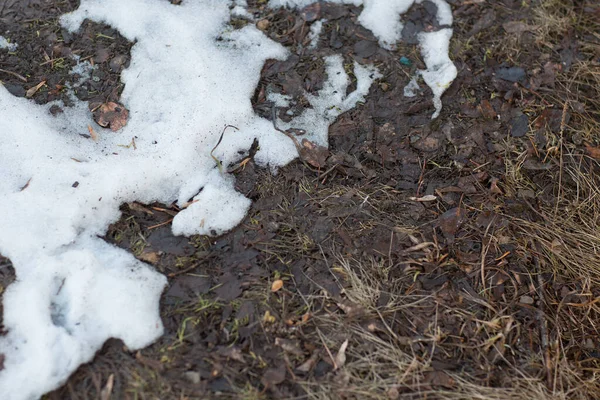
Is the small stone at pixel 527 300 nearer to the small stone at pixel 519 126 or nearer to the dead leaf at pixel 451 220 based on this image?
the dead leaf at pixel 451 220

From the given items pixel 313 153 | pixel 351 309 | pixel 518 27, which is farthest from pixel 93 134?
pixel 518 27

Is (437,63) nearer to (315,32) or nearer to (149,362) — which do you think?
(315,32)

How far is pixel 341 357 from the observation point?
1.98 m

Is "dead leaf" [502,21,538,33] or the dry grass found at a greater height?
"dead leaf" [502,21,538,33]

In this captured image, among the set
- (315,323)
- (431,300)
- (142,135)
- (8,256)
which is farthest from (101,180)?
(431,300)

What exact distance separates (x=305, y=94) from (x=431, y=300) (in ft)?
4.00

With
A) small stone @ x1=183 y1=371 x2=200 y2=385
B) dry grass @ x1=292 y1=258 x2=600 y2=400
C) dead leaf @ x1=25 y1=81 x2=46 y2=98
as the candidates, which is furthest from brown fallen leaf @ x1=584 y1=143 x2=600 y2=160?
dead leaf @ x1=25 y1=81 x2=46 y2=98

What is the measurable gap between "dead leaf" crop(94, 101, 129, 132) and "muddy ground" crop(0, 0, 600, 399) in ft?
0.22

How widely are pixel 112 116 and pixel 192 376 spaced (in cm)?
132

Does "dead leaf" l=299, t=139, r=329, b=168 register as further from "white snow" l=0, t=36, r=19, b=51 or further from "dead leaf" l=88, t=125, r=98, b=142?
"white snow" l=0, t=36, r=19, b=51

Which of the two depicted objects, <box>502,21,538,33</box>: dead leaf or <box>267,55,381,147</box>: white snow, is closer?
<box>267,55,381,147</box>: white snow

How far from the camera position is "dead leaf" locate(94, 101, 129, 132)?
2.46 m

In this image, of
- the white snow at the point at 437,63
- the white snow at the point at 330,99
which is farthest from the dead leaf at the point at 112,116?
the white snow at the point at 437,63

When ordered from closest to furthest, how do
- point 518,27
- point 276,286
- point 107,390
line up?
point 107,390, point 276,286, point 518,27
